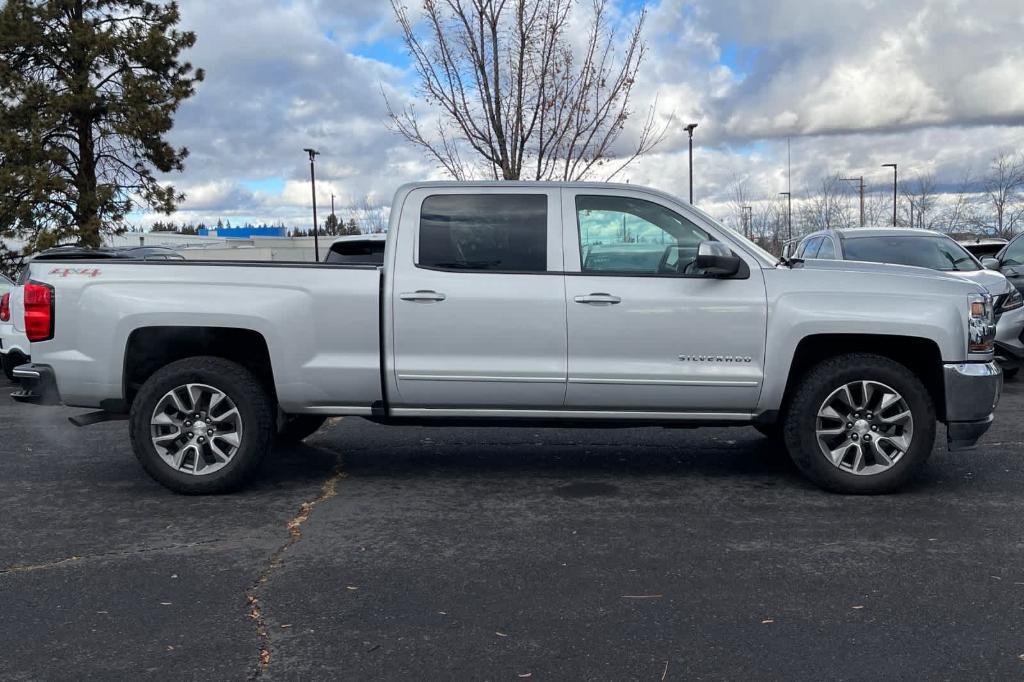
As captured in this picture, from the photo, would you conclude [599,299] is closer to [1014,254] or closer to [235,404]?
[235,404]

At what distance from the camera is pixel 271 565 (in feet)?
15.1

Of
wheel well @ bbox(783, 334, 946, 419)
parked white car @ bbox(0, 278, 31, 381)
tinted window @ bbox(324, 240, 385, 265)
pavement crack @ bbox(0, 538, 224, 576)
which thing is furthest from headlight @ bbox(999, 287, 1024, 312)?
parked white car @ bbox(0, 278, 31, 381)

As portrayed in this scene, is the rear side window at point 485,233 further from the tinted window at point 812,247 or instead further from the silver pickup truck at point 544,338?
the tinted window at point 812,247

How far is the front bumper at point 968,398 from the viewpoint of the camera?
5660 mm

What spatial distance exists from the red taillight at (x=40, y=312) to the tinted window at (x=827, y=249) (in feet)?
27.0

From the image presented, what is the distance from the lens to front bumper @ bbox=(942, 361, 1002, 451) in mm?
5660

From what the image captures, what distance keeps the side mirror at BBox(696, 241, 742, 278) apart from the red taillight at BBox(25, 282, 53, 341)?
402cm

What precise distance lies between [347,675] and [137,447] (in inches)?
119

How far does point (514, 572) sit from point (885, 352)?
3.03m

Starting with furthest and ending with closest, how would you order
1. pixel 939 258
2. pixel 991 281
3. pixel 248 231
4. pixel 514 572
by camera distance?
pixel 248 231 → pixel 939 258 → pixel 991 281 → pixel 514 572

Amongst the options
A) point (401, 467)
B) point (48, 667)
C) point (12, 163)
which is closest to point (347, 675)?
point (48, 667)

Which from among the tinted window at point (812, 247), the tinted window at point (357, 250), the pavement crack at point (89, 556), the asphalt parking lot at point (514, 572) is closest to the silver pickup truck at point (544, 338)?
the asphalt parking lot at point (514, 572)

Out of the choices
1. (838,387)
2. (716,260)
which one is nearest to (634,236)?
(716,260)

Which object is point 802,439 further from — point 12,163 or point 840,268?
point 12,163
